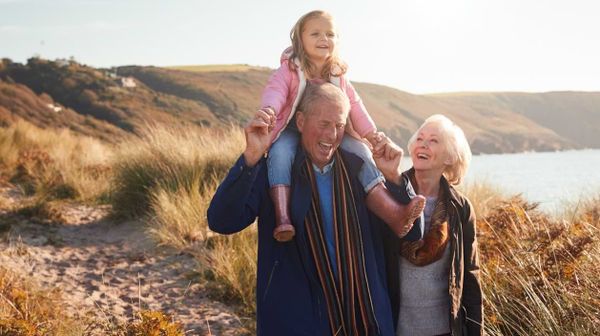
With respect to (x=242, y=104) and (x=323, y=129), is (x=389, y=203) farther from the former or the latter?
(x=242, y=104)

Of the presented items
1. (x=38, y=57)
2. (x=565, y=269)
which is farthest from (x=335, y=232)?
(x=38, y=57)

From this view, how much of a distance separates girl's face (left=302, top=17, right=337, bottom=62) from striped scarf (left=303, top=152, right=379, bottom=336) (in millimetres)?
904

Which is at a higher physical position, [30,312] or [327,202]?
[327,202]

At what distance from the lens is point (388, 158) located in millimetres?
2475

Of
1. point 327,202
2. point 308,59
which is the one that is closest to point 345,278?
point 327,202

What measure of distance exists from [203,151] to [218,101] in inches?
2015

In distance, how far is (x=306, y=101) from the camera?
2430mm

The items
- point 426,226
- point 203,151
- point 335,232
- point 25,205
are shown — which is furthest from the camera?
point 203,151

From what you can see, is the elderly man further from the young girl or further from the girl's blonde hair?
the girl's blonde hair

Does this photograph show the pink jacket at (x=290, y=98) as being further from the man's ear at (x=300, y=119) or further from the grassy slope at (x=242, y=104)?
the grassy slope at (x=242, y=104)

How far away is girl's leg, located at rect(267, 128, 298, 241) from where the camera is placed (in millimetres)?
2312

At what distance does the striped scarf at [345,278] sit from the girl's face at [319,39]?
90 cm

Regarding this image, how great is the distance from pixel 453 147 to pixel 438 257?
515mm

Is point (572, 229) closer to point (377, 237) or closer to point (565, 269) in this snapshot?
point (565, 269)
